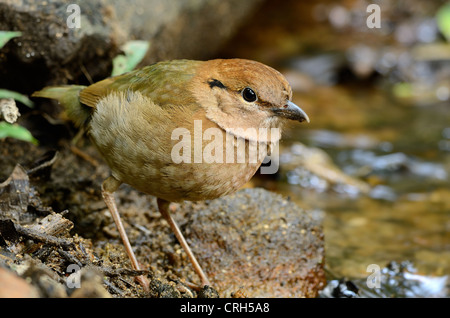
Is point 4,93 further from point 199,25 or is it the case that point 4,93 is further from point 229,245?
point 199,25

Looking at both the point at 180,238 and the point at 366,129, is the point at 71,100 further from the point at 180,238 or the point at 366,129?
the point at 366,129

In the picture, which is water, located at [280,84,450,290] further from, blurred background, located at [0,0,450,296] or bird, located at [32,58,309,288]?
bird, located at [32,58,309,288]

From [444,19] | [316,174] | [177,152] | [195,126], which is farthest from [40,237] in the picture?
[444,19]

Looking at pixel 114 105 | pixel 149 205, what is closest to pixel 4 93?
pixel 114 105

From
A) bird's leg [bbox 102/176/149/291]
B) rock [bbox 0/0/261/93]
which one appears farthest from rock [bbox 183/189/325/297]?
rock [bbox 0/0/261/93]

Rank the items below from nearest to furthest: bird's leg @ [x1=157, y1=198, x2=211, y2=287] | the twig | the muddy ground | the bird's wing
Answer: the twig
the bird's wing
the muddy ground
bird's leg @ [x1=157, y1=198, x2=211, y2=287]

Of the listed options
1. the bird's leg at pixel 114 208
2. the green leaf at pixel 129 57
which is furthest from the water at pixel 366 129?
the green leaf at pixel 129 57

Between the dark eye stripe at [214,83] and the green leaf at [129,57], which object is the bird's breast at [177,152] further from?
the green leaf at [129,57]
